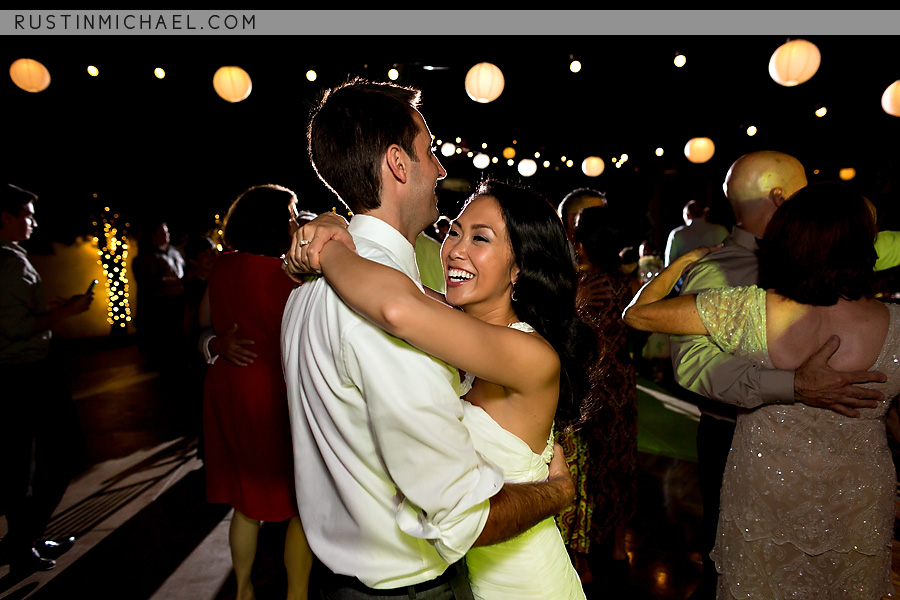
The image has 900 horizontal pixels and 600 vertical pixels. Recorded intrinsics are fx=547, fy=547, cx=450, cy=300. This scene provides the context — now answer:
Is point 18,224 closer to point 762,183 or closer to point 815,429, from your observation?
point 762,183

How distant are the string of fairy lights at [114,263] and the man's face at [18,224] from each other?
23.1 feet

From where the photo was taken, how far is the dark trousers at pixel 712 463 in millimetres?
2149

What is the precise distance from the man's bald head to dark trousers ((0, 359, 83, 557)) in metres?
3.32

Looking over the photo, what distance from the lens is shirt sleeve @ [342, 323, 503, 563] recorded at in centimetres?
84

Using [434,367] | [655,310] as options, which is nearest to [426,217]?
[434,367]

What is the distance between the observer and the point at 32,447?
8.95ft

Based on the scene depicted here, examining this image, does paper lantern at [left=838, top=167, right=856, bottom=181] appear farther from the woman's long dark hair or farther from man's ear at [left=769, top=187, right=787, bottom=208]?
the woman's long dark hair

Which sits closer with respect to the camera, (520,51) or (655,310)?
(655,310)

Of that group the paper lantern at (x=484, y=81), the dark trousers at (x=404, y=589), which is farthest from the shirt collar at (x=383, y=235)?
the paper lantern at (x=484, y=81)

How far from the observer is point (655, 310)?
1797 mm

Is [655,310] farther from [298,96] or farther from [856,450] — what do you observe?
[298,96]

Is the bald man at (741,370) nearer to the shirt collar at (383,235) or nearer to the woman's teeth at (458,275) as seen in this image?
the woman's teeth at (458,275)

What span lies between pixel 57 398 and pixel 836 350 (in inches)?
134

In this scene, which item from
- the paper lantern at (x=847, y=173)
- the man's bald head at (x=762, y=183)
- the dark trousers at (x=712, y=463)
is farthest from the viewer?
the paper lantern at (x=847, y=173)
